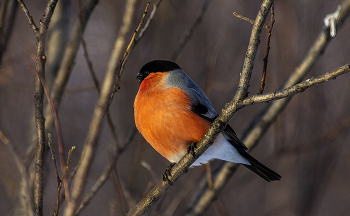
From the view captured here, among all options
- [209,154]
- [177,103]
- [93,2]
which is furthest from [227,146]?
[93,2]

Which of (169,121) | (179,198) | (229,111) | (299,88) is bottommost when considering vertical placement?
(179,198)

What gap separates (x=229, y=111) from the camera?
5.67 ft

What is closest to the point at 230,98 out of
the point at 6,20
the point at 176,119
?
the point at 176,119

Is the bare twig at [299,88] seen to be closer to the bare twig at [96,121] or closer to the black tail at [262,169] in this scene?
the bare twig at [96,121]

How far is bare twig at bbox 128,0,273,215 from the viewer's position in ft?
5.03

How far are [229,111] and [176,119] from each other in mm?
870

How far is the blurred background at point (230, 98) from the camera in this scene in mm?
4469

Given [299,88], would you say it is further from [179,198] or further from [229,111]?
[179,198]

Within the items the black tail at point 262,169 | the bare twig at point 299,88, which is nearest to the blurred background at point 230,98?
the black tail at point 262,169

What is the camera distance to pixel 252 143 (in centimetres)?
312

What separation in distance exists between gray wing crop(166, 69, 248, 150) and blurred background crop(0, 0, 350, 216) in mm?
1142

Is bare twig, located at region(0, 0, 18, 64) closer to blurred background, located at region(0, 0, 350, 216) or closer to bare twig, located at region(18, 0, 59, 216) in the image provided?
bare twig, located at region(18, 0, 59, 216)

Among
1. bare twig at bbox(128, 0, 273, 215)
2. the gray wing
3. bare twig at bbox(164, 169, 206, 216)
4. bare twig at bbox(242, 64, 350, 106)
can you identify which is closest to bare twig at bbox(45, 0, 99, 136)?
the gray wing

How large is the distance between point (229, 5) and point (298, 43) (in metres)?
1.49
